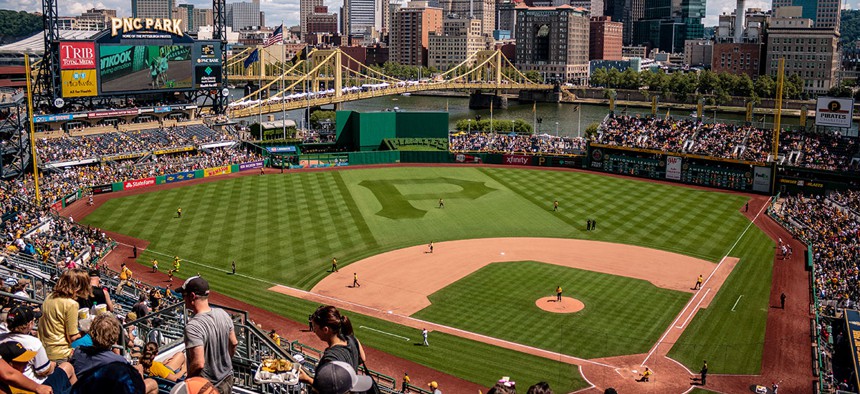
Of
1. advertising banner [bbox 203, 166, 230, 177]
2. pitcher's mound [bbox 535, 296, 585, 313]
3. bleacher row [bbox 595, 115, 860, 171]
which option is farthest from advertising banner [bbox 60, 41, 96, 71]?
pitcher's mound [bbox 535, 296, 585, 313]

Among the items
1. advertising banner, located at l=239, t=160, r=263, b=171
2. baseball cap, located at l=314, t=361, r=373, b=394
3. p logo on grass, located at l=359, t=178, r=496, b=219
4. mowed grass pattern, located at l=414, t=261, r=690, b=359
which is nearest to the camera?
baseball cap, located at l=314, t=361, r=373, b=394

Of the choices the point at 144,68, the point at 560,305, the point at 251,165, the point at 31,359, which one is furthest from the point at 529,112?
the point at 31,359

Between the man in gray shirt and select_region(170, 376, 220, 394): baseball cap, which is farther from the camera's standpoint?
the man in gray shirt

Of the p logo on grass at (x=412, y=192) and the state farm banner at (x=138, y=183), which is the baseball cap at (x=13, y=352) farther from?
the state farm banner at (x=138, y=183)

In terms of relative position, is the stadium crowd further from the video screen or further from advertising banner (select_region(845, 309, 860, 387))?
advertising banner (select_region(845, 309, 860, 387))

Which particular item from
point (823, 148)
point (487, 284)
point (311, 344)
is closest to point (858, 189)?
point (823, 148)

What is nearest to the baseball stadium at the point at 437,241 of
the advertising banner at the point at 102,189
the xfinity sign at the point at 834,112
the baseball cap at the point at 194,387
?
the advertising banner at the point at 102,189

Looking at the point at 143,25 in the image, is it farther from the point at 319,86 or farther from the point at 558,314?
the point at 319,86
